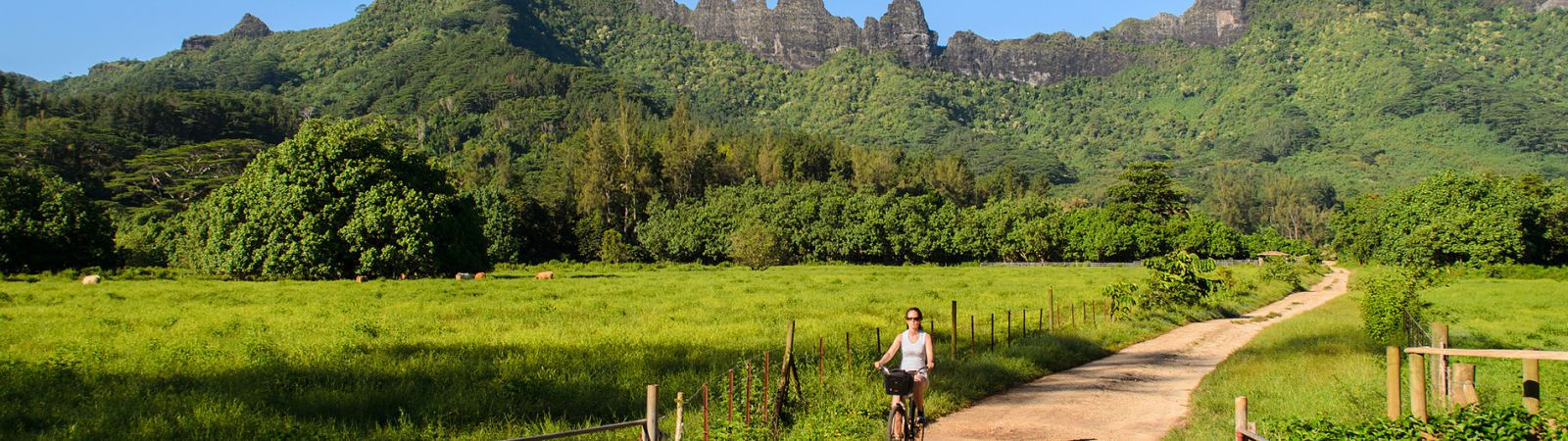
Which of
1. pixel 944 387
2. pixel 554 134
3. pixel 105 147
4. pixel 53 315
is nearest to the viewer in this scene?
pixel 944 387

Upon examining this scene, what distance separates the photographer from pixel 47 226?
52812mm

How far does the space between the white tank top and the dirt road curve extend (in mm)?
1662

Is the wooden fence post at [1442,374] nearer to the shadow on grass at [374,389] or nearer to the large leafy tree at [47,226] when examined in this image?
the shadow on grass at [374,389]

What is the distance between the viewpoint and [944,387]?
16328 millimetres

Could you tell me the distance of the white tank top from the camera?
11.8 m

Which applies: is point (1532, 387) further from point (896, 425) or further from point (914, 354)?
point (896, 425)

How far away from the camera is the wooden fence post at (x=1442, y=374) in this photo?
39.9 ft

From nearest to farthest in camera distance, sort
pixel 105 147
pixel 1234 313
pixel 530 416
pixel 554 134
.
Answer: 1. pixel 530 416
2. pixel 1234 313
3. pixel 105 147
4. pixel 554 134

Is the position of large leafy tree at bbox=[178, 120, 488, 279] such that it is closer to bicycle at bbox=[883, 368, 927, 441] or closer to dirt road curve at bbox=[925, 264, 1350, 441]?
dirt road curve at bbox=[925, 264, 1350, 441]

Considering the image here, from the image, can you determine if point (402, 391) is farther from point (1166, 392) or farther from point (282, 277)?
point (282, 277)

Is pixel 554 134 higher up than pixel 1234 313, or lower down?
higher up

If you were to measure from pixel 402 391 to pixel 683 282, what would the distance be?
33150 mm

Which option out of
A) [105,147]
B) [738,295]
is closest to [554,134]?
[105,147]

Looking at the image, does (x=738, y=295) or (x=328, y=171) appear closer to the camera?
(x=738, y=295)
